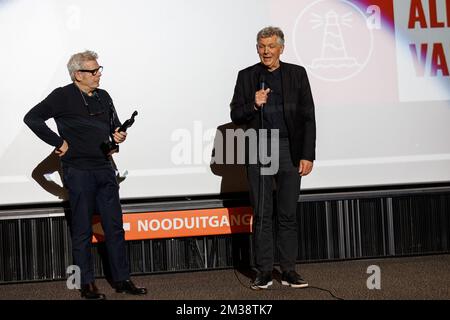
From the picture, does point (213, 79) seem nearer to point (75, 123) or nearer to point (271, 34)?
point (271, 34)

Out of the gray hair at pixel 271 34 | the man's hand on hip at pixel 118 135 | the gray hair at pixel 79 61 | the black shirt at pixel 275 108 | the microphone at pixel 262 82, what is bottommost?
the man's hand on hip at pixel 118 135

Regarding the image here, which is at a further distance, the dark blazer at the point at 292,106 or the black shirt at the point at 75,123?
the dark blazer at the point at 292,106

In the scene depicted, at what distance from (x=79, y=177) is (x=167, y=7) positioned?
1468mm

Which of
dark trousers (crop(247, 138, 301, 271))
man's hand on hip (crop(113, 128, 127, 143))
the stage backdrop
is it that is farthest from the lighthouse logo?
man's hand on hip (crop(113, 128, 127, 143))

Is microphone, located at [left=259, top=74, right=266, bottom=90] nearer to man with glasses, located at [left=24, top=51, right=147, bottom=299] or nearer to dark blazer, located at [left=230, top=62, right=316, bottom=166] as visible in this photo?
dark blazer, located at [left=230, top=62, right=316, bottom=166]

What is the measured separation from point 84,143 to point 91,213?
44 centimetres

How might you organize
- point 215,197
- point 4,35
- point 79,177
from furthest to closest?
point 215,197
point 4,35
point 79,177

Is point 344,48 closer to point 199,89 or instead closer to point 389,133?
point 389,133

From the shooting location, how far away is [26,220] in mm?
5426

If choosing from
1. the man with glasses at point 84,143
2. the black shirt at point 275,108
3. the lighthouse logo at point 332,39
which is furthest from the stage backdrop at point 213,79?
the black shirt at point 275,108

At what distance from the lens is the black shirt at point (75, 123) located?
4730 millimetres

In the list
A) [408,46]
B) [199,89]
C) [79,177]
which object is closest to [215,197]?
[199,89]

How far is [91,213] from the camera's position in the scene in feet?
15.9

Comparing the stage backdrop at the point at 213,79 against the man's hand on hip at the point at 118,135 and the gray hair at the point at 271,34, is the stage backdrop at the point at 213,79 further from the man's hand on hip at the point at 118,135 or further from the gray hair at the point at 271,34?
the gray hair at the point at 271,34
